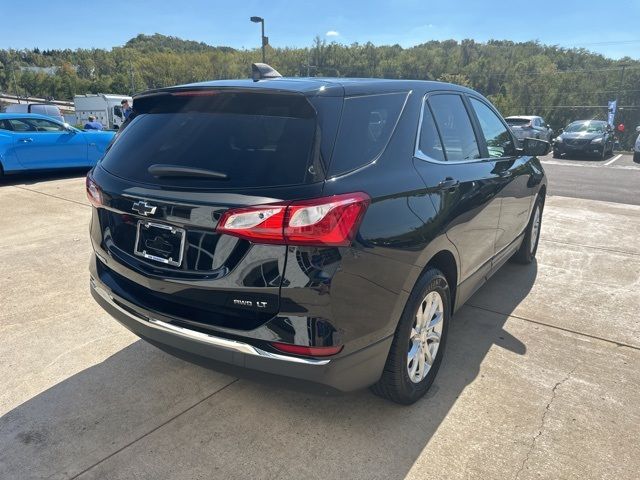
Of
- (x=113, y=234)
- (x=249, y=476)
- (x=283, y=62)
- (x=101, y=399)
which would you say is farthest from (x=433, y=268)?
(x=283, y=62)

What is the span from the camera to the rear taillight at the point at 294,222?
6.15 ft

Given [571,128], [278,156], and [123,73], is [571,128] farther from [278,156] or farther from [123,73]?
[123,73]

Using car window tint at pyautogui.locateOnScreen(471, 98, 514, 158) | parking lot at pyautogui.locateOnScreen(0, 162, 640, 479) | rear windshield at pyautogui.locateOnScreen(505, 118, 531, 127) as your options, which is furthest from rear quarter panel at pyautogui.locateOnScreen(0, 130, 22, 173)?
rear windshield at pyautogui.locateOnScreen(505, 118, 531, 127)

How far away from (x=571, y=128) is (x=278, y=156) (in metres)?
22.5

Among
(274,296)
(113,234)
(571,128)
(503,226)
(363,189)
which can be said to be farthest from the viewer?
(571,128)

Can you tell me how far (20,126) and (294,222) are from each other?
33.4ft

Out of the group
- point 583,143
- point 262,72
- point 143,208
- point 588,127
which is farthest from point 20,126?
point 588,127

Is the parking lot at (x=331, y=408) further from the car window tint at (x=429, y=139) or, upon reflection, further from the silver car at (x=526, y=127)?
→ the silver car at (x=526, y=127)

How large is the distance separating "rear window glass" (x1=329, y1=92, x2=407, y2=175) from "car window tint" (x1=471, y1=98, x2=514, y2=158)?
1.39m

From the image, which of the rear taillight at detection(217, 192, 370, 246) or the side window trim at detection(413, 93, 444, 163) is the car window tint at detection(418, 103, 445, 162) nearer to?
the side window trim at detection(413, 93, 444, 163)

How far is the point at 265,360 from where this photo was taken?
1.97m

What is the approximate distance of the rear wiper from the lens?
204cm

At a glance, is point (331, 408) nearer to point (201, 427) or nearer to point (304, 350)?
point (201, 427)

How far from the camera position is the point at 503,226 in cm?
372
